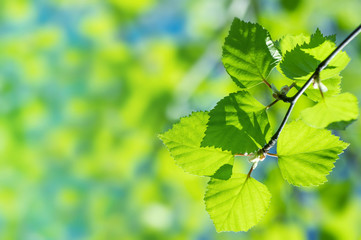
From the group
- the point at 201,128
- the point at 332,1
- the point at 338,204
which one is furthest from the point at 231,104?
the point at 332,1

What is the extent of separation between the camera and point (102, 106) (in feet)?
10.5

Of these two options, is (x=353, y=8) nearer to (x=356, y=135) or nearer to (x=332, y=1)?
(x=332, y=1)

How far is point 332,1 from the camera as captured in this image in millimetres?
2355

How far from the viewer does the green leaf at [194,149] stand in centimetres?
37

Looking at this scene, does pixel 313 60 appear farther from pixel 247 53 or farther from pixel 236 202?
pixel 236 202

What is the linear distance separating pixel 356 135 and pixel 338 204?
1.64 feet

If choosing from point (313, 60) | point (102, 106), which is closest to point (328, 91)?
point (313, 60)

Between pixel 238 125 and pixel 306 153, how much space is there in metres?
0.09

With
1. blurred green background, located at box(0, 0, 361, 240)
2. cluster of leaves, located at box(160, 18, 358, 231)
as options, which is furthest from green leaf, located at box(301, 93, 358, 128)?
blurred green background, located at box(0, 0, 361, 240)

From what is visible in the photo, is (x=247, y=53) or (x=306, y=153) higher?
(x=247, y=53)

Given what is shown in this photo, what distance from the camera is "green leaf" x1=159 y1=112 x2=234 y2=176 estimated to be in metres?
0.37

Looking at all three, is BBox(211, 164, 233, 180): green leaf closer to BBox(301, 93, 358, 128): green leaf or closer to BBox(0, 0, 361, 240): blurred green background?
BBox(301, 93, 358, 128): green leaf

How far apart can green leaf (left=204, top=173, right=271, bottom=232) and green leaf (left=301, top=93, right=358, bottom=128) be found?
103 millimetres

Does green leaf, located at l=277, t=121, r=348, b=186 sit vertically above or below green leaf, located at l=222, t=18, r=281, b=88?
below
